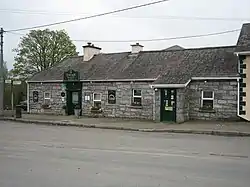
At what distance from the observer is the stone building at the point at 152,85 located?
21.5 metres

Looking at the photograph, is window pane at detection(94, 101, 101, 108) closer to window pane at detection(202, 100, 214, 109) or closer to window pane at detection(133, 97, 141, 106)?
window pane at detection(133, 97, 141, 106)

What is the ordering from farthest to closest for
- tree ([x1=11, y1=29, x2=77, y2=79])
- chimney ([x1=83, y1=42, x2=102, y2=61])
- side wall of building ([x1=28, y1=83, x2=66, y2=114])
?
tree ([x1=11, y1=29, x2=77, y2=79]), chimney ([x1=83, y1=42, x2=102, y2=61]), side wall of building ([x1=28, y1=83, x2=66, y2=114])

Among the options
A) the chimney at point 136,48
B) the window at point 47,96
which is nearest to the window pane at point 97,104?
the window at point 47,96

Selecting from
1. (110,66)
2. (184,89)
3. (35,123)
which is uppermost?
(110,66)

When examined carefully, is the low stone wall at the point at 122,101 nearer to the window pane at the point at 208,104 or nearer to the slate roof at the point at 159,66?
the slate roof at the point at 159,66

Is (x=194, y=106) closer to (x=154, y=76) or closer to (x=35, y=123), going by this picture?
(x=154, y=76)

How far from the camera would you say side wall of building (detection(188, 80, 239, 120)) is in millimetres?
21250

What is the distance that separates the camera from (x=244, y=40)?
21.6 meters

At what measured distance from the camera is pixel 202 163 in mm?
8914

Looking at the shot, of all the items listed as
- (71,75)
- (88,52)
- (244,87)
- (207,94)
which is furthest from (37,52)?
Result: (244,87)

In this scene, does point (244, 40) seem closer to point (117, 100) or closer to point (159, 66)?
point (159, 66)

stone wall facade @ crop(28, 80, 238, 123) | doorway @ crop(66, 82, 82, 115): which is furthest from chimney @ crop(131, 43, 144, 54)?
doorway @ crop(66, 82, 82, 115)

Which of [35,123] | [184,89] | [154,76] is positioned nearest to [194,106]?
[184,89]

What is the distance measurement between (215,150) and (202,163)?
2.63m
